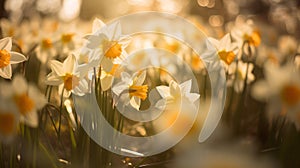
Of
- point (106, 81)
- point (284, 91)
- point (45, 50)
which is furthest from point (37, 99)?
point (45, 50)

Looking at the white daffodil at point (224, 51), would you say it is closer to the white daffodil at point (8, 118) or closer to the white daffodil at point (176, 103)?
the white daffodil at point (176, 103)

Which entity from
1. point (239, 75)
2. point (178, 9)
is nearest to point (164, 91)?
point (239, 75)

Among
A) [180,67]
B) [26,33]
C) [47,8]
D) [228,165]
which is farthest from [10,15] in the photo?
[228,165]

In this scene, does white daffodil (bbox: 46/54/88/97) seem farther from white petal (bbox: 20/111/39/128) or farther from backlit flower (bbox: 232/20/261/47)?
backlit flower (bbox: 232/20/261/47)

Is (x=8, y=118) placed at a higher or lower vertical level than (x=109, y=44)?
lower

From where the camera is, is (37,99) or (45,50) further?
(45,50)

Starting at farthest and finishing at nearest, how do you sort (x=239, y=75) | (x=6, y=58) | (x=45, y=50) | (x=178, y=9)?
(x=178, y=9), (x=45, y=50), (x=239, y=75), (x=6, y=58)

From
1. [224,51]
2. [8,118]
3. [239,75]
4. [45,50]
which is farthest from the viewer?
[45,50]

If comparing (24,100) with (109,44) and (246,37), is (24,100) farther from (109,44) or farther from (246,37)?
(246,37)
